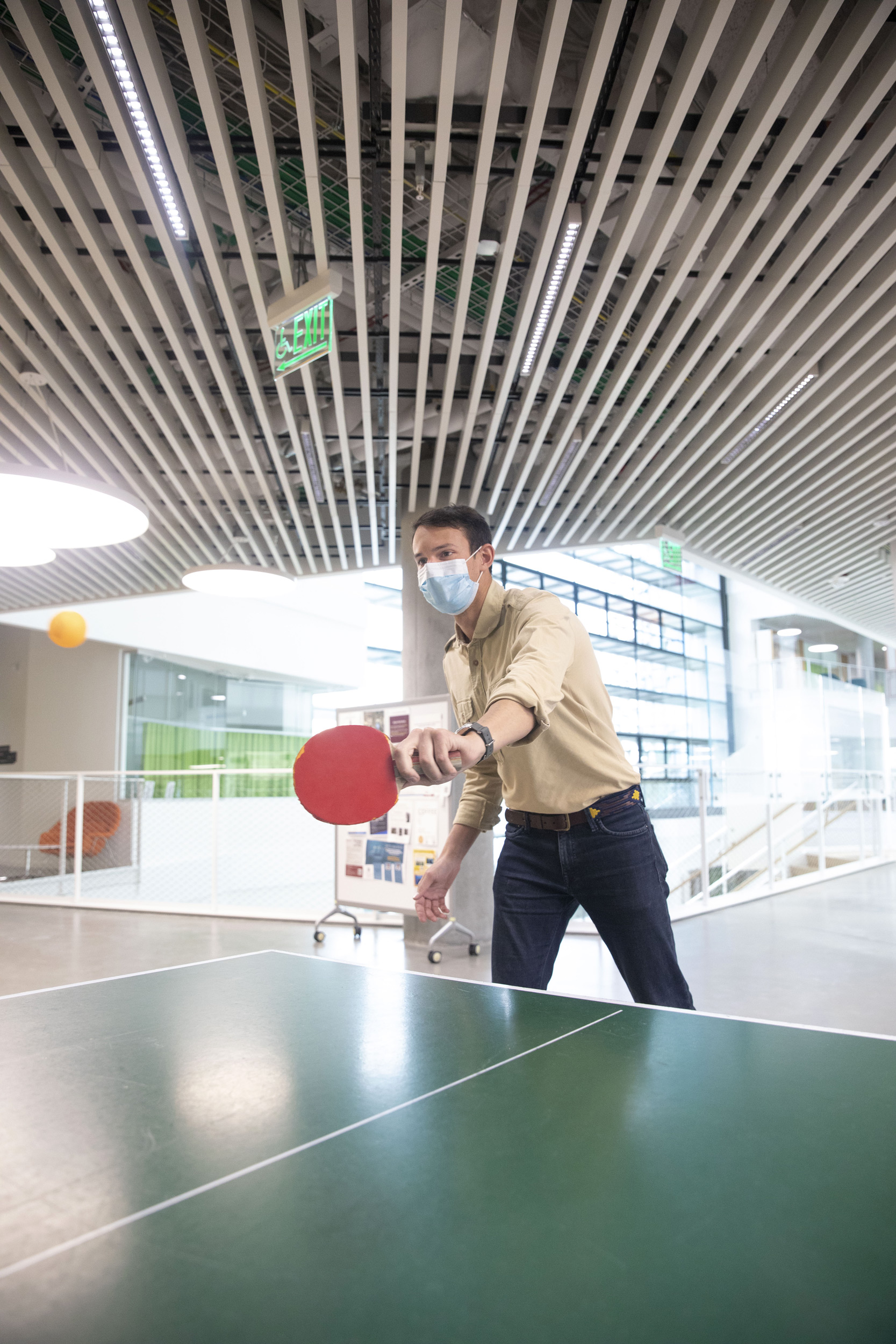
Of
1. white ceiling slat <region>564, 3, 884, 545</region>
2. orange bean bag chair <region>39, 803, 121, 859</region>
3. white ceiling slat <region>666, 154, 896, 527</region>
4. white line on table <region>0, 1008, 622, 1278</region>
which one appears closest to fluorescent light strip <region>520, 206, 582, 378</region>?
white ceiling slat <region>564, 3, 884, 545</region>

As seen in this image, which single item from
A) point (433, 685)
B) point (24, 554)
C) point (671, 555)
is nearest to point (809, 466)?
point (671, 555)

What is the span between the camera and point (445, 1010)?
4.88 feet

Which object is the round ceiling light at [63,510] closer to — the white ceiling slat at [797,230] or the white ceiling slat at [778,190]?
the white ceiling slat at [778,190]

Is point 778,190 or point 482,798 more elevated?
point 778,190

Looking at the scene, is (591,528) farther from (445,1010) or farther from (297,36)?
(445,1010)

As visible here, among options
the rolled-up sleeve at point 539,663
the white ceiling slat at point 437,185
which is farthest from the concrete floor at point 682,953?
the white ceiling slat at point 437,185

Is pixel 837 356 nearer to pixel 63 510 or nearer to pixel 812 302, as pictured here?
pixel 812 302

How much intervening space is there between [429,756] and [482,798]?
1093mm

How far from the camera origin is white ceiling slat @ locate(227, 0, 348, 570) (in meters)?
2.39

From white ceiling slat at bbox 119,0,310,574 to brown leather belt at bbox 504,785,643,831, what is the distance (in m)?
2.40

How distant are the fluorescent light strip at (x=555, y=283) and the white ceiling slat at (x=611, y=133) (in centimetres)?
3

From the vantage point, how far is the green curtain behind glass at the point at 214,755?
10.6 m

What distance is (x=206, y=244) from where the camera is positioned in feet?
10.9

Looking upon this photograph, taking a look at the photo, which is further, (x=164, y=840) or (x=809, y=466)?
(x=164, y=840)
